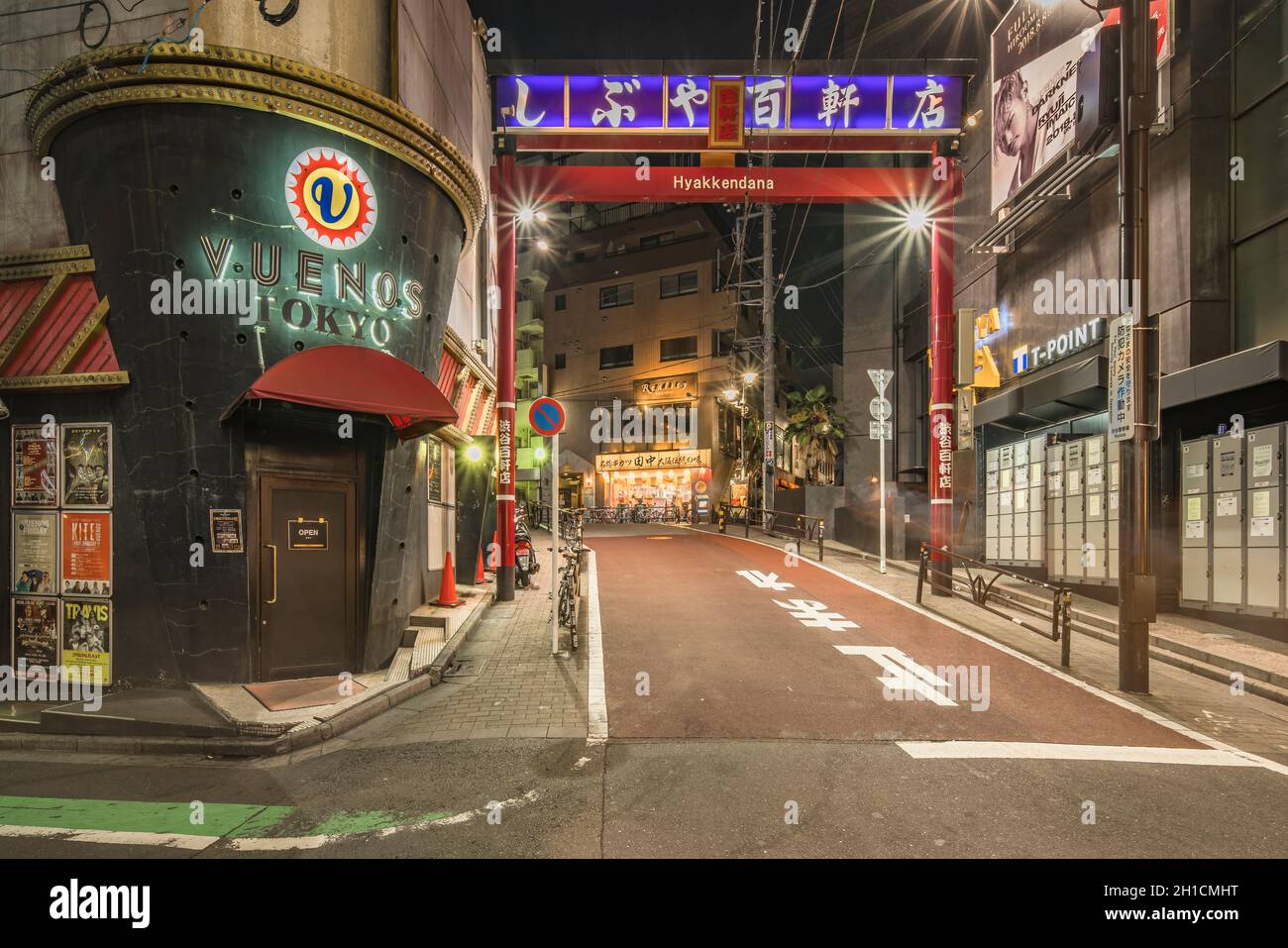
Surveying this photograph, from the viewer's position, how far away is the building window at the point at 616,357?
1812 inches

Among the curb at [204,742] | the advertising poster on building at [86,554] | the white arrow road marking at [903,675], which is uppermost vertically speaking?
the advertising poster on building at [86,554]

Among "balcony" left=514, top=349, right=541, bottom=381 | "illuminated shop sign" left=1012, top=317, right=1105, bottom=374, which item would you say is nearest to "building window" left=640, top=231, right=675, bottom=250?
"balcony" left=514, top=349, right=541, bottom=381

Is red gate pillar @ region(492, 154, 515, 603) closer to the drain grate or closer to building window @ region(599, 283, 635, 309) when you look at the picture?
the drain grate

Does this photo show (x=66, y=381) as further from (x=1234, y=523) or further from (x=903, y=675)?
(x=1234, y=523)

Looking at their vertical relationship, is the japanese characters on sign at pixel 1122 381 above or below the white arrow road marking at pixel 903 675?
above

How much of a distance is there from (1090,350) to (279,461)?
15.1 m

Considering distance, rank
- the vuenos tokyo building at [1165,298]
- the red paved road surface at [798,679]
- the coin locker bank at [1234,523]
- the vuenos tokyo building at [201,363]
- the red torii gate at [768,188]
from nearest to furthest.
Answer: the red paved road surface at [798,679]
the vuenos tokyo building at [201,363]
the coin locker bank at [1234,523]
the vuenos tokyo building at [1165,298]
the red torii gate at [768,188]

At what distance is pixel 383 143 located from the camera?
27.5 ft

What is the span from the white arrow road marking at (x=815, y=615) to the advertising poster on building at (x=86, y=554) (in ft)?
31.6

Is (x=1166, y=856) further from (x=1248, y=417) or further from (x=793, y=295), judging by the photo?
(x=793, y=295)

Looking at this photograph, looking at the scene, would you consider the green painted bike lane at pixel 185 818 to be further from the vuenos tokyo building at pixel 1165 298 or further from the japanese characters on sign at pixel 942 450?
the japanese characters on sign at pixel 942 450

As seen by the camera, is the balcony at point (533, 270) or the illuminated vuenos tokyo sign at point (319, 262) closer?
the illuminated vuenos tokyo sign at point (319, 262)

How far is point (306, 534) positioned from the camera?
8.05 m

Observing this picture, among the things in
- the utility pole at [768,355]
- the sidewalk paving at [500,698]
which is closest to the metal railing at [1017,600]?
the sidewalk paving at [500,698]
